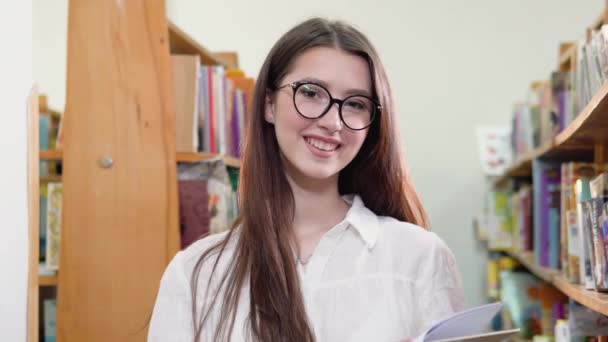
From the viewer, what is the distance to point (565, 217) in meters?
2.22

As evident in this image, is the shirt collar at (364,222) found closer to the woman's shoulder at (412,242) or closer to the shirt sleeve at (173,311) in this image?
the woman's shoulder at (412,242)

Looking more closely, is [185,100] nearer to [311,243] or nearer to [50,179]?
[50,179]

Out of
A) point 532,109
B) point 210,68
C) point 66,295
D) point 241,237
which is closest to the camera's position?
point 241,237

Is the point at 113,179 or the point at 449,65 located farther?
the point at 449,65

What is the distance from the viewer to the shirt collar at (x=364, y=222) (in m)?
1.46

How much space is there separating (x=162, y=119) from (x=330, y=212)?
0.92 m

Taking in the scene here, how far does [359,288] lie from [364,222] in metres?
0.14

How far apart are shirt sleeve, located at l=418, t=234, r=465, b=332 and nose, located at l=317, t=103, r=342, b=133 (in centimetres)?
30

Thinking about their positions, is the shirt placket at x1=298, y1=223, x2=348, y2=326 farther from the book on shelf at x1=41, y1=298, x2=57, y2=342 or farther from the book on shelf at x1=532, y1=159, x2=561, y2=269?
the book on shelf at x1=41, y1=298, x2=57, y2=342

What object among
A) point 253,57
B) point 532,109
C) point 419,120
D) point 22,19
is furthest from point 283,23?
point 22,19

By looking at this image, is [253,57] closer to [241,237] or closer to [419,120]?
[419,120]

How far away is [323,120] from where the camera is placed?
4.54 ft

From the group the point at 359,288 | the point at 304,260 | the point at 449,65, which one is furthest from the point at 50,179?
the point at 449,65

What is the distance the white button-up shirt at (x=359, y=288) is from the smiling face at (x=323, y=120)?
0.48 feet
